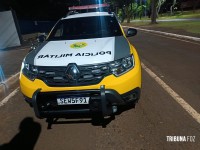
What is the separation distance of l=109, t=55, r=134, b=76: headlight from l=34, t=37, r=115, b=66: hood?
0.32 ft

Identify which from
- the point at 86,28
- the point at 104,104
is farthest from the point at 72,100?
the point at 86,28

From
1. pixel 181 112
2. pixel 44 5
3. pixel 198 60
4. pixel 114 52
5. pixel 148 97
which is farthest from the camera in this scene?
pixel 44 5

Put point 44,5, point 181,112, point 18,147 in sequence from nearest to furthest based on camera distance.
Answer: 1. point 18,147
2. point 181,112
3. point 44,5

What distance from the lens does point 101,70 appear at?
3.96 meters

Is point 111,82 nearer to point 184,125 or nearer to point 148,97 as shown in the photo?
point 184,125

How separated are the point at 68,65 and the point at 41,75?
0.47 m

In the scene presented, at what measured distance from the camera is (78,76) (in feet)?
12.8

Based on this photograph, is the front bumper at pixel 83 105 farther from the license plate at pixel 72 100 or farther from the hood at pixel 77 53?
the hood at pixel 77 53

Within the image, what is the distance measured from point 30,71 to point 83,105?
103cm

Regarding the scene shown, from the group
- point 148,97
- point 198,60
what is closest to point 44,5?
point 198,60

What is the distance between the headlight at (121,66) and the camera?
3.99 meters

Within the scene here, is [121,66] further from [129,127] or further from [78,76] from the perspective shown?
[129,127]

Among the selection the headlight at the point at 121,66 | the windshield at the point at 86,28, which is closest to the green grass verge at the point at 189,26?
the windshield at the point at 86,28

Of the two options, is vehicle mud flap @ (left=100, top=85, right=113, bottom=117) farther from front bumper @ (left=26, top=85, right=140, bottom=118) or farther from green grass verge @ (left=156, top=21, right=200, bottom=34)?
green grass verge @ (left=156, top=21, right=200, bottom=34)
